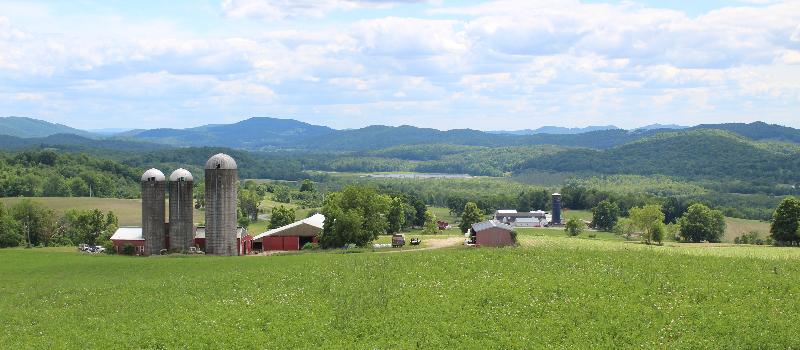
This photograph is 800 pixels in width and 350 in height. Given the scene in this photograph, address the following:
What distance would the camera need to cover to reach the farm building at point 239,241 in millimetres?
→ 72688

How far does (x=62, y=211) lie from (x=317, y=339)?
10040 centimetres

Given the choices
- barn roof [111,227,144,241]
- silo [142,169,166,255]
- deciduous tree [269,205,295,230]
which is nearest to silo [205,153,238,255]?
silo [142,169,166,255]

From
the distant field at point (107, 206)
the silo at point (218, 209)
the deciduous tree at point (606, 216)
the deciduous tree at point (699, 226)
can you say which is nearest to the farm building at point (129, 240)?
the silo at point (218, 209)

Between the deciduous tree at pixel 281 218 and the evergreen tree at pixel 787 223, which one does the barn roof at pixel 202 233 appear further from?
the evergreen tree at pixel 787 223

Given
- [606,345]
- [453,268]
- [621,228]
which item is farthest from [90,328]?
[621,228]

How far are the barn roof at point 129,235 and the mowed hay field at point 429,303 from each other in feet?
55.3

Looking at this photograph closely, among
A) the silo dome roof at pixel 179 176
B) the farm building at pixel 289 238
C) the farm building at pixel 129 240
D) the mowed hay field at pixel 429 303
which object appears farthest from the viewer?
the farm building at pixel 289 238

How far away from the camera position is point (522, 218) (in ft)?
530

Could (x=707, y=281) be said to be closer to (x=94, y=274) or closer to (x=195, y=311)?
(x=195, y=311)

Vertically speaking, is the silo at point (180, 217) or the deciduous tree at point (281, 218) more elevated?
the silo at point (180, 217)

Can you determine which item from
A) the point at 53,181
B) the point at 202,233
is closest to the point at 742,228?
the point at 202,233

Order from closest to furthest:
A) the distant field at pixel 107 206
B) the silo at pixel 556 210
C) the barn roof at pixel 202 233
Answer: the barn roof at pixel 202 233 < the distant field at pixel 107 206 < the silo at pixel 556 210

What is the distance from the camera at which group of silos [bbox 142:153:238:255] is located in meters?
70.0

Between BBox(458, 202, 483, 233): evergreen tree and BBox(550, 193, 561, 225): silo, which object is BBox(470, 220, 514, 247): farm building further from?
BBox(550, 193, 561, 225): silo
